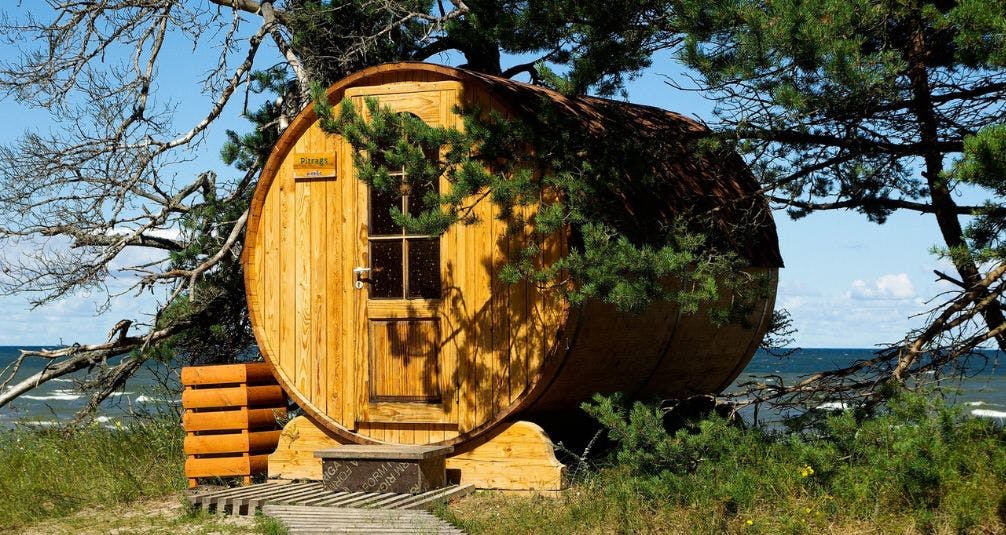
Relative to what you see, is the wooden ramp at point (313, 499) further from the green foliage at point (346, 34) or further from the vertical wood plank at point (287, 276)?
the green foliage at point (346, 34)

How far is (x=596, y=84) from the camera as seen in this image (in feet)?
27.3

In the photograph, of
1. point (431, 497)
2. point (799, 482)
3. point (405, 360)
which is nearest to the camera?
point (799, 482)

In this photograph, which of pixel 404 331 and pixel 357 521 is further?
pixel 404 331

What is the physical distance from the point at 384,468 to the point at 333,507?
2.07ft

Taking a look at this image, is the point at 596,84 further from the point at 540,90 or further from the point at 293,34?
the point at 293,34

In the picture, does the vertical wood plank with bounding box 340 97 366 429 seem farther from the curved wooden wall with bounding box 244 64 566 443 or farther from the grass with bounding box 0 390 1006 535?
the grass with bounding box 0 390 1006 535

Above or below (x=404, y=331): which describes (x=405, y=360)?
below

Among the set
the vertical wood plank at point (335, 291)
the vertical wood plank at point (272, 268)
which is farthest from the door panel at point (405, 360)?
the vertical wood plank at point (272, 268)

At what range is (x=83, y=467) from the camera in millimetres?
10422

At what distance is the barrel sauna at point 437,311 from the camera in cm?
864

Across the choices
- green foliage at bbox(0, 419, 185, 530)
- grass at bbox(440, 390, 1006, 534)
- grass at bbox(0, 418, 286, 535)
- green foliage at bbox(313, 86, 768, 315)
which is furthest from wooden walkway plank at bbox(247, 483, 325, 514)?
green foliage at bbox(313, 86, 768, 315)

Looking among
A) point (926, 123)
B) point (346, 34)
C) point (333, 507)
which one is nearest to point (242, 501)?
point (333, 507)

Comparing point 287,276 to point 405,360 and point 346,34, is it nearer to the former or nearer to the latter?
point 405,360

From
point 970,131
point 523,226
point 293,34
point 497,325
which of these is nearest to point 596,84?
point 523,226
